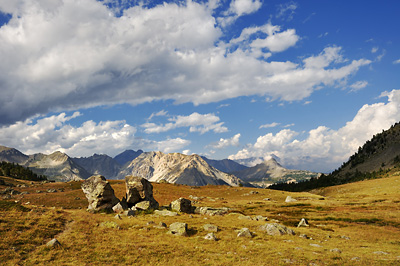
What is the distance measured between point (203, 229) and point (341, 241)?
20123mm

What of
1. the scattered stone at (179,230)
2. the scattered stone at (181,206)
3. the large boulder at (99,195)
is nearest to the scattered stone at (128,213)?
the large boulder at (99,195)

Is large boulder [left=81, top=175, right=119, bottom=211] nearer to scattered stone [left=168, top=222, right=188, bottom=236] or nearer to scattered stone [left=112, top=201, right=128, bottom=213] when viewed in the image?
scattered stone [left=112, top=201, right=128, bottom=213]

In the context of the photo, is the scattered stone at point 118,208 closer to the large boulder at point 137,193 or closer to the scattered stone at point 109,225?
the large boulder at point 137,193

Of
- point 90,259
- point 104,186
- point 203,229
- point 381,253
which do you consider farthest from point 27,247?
point 381,253

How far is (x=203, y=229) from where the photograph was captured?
34719 millimetres

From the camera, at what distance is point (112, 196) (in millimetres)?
49562

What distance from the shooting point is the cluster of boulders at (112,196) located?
47.2 m

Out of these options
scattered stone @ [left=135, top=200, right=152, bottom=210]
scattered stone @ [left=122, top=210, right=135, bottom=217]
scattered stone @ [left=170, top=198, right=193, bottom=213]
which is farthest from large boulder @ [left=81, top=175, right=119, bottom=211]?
scattered stone @ [left=170, top=198, right=193, bottom=213]

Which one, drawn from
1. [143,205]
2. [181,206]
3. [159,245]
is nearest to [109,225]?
[159,245]

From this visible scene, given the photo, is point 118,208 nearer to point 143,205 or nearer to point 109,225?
point 143,205

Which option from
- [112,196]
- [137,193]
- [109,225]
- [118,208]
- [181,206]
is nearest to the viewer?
[109,225]

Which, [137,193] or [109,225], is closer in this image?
[109,225]

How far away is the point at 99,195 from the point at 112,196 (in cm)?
297

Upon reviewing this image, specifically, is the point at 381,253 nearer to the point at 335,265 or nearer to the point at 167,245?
the point at 335,265
